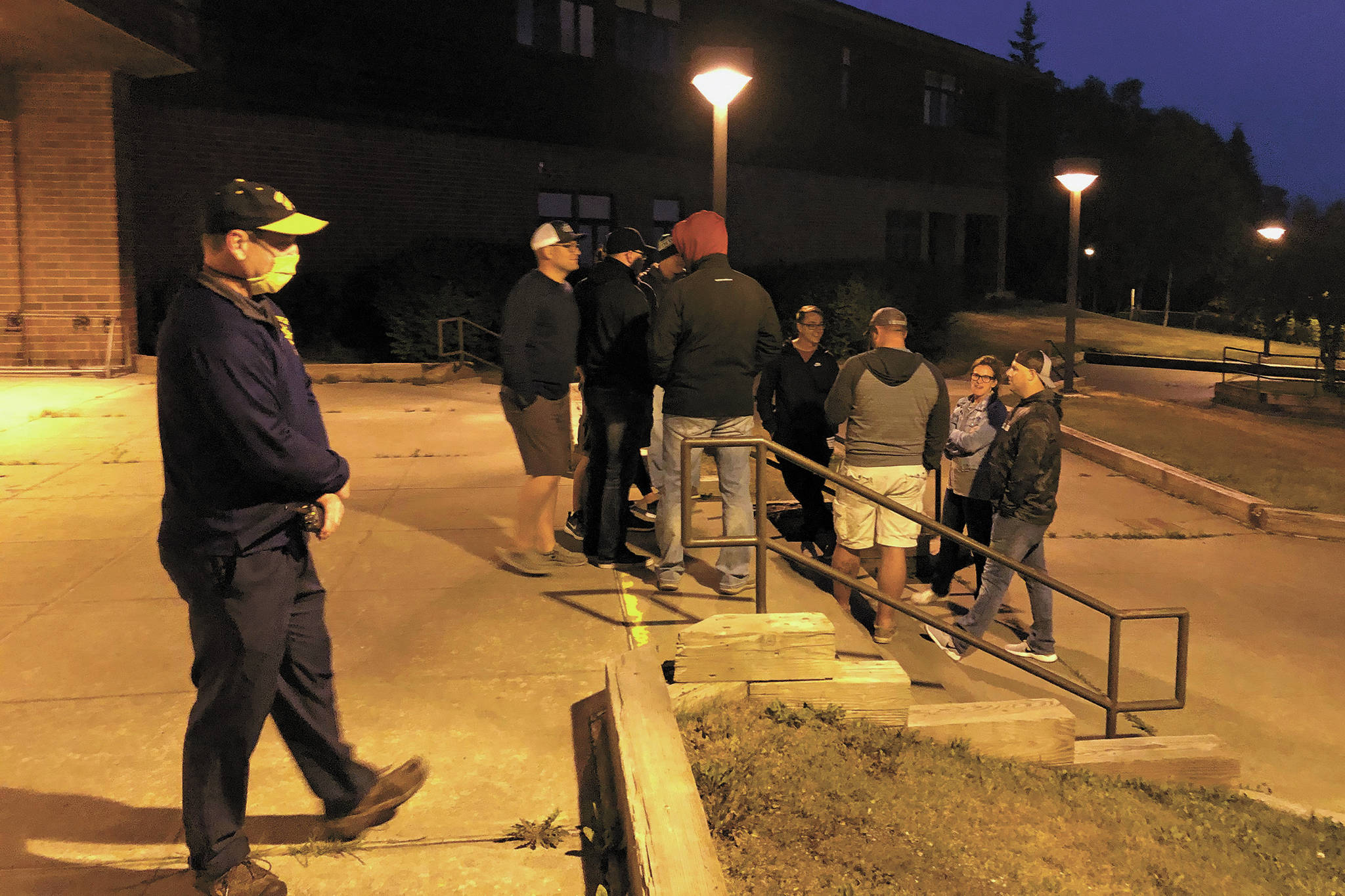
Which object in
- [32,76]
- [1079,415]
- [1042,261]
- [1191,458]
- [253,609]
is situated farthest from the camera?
[1042,261]

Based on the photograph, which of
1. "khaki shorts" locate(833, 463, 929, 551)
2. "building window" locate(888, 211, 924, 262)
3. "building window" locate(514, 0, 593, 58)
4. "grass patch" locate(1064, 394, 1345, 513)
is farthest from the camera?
"building window" locate(888, 211, 924, 262)

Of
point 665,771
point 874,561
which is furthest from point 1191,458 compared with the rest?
point 665,771

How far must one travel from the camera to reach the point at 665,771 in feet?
11.6

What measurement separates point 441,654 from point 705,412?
1.84 m

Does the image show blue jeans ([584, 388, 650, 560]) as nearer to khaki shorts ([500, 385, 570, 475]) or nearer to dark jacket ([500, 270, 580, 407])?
khaki shorts ([500, 385, 570, 475])

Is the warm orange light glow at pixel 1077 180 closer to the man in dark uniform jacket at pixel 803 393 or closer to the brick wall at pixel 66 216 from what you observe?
the man in dark uniform jacket at pixel 803 393

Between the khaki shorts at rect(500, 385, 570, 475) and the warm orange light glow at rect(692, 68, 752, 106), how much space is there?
418 centimetres

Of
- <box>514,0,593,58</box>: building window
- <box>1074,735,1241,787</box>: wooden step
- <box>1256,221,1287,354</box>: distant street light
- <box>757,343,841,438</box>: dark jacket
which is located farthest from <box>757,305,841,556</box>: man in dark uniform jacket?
<box>1256,221,1287,354</box>: distant street light

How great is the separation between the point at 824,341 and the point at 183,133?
432 inches

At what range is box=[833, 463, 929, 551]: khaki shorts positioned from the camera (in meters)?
6.07

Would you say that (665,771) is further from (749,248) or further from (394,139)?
(749,248)

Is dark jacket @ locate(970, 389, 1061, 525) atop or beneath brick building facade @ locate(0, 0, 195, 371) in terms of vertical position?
beneath

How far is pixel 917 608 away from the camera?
5242 mm

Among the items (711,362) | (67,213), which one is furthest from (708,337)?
(67,213)
